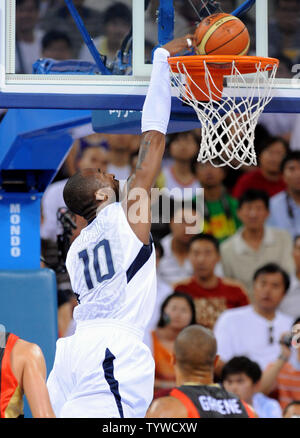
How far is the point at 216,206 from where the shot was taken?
7.34 m

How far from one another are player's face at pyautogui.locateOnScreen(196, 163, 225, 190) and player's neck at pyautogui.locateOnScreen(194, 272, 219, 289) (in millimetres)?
889

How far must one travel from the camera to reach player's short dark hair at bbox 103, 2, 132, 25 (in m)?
7.34

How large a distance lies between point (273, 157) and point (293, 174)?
25 centimetres

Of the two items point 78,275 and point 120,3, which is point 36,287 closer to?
point 78,275

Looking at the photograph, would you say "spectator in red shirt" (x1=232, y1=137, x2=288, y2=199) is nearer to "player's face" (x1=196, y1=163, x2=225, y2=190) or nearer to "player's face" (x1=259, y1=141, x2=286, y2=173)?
"player's face" (x1=259, y1=141, x2=286, y2=173)

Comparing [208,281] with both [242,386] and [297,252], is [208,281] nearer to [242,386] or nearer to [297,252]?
[297,252]

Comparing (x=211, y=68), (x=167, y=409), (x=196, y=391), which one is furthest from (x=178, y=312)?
(x=211, y=68)

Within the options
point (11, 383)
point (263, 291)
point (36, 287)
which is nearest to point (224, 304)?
point (263, 291)

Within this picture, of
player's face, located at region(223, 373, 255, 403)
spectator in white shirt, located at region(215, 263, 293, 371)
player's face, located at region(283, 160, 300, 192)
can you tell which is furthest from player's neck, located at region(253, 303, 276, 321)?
player's face, located at region(283, 160, 300, 192)

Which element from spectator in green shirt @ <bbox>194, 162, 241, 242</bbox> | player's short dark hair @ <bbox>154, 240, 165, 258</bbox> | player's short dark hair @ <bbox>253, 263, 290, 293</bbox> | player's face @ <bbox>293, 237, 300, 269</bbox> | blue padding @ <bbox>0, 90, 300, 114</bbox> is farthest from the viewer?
→ spectator in green shirt @ <bbox>194, 162, 241, 242</bbox>

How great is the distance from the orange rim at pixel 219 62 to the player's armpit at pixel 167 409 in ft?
5.58

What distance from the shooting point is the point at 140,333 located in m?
3.67

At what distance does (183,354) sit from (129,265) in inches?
41.5

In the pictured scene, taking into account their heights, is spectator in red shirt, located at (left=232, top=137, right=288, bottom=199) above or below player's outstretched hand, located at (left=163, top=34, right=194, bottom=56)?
below
